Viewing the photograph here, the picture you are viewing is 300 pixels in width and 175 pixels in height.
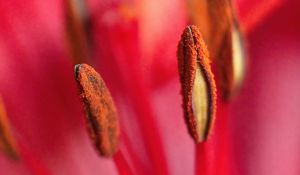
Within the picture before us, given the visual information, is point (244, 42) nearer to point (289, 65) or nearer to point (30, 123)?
point (289, 65)

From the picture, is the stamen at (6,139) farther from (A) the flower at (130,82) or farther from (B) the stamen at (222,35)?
(B) the stamen at (222,35)

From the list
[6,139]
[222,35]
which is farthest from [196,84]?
[6,139]

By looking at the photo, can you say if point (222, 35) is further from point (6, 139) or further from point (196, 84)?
point (6, 139)

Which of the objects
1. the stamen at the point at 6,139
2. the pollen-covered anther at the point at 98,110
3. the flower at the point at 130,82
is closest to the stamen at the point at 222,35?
the flower at the point at 130,82

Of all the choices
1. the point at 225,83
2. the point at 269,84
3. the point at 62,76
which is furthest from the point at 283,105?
the point at 62,76

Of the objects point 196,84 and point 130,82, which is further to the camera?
point 130,82
